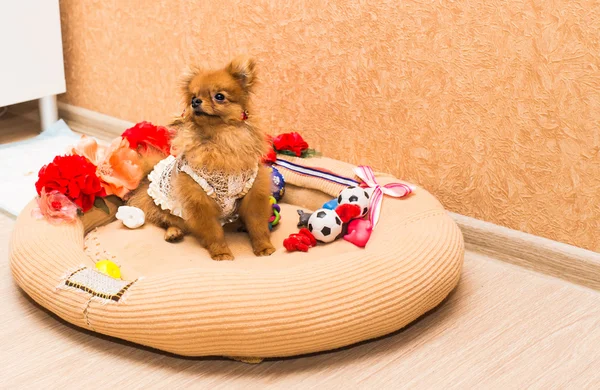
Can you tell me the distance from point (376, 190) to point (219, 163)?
0.51 m

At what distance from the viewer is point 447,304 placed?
5.86 ft

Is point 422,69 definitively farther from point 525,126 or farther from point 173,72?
point 173,72

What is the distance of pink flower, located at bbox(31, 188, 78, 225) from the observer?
73.1 inches

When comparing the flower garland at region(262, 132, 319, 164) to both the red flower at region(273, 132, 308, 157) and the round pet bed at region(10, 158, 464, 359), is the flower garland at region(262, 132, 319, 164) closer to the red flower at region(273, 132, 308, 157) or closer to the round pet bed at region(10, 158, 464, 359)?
the red flower at region(273, 132, 308, 157)

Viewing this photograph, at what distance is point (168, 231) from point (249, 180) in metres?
0.30

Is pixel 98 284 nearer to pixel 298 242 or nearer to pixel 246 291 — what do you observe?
pixel 246 291

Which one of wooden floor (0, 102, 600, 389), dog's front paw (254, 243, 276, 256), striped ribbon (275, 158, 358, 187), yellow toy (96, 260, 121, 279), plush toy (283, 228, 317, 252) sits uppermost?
striped ribbon (275, 158, 358, 187)

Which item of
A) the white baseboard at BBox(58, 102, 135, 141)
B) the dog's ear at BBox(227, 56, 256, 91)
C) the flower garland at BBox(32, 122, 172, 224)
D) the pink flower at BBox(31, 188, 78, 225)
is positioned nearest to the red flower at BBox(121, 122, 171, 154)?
the flower garland at BBox(32, 122, 172, 224)

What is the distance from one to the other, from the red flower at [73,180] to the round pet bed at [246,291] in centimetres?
13

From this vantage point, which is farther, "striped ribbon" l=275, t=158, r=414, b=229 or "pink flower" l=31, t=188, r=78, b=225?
"striped ribbon" l=275, t=158, r=414, b=229

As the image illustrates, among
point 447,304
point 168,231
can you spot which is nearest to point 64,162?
point 168,231

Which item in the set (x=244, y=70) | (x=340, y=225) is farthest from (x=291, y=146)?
(x=244, y=70)

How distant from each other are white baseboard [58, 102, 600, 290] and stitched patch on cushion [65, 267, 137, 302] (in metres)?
1.08

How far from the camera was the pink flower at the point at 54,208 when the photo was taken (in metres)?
1.86
